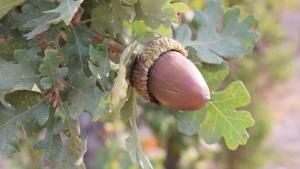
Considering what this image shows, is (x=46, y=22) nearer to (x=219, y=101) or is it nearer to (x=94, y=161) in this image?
(x=219, y=101)

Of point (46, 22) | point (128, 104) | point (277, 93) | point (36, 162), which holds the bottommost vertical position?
point (277, 93)

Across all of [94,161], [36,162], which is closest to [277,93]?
[94,161]

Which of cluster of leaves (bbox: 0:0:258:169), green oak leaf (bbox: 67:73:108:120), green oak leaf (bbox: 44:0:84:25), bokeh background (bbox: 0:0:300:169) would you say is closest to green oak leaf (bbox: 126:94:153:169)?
cluster of leaves (bbox: 0:0:258:169)

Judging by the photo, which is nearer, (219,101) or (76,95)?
(76,95)

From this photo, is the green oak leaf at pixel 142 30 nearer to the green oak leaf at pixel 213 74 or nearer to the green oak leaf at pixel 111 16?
the green oak leaf at pixel 111 16

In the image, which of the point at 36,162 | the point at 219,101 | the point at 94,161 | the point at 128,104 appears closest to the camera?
the point at 128,104

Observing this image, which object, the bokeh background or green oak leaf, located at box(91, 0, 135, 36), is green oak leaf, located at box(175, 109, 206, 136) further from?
the bokeh background

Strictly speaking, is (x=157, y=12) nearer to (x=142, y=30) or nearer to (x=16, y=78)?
(x=142, y=30)
